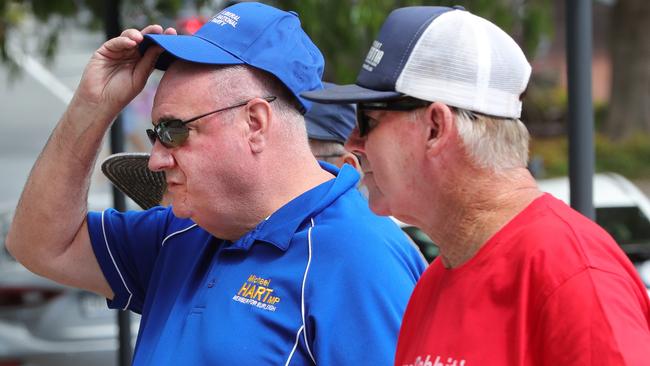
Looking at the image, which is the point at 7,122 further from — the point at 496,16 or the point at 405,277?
the point at 405,277

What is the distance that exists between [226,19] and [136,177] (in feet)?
2.10

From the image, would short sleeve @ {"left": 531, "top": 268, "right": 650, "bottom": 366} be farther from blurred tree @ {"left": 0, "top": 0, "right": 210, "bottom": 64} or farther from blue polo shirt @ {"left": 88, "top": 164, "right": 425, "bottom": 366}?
blurred tree @ {"left": 0, "top": 0, "right": 210, "bottom": 64}

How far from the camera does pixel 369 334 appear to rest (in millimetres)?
2182

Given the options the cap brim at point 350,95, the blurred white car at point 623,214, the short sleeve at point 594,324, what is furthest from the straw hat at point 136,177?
the blurred white car at point 623,214

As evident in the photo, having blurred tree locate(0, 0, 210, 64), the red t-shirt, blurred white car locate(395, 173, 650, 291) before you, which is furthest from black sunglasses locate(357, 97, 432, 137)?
blurred white car locate(395, 173, 650, 291)

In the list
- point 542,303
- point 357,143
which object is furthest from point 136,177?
point 542,303

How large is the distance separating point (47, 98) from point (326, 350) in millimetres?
21050

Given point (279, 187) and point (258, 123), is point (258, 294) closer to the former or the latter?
point (279, 187)

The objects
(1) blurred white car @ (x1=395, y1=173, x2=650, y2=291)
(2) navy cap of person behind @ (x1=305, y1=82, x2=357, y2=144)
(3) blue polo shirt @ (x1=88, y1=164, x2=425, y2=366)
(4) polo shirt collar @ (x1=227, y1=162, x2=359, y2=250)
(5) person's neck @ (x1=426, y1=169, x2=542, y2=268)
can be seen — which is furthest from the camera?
(1) blurred white car @ (x1=395, y1=173, x2=650, y2=291)

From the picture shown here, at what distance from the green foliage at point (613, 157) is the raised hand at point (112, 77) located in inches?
624

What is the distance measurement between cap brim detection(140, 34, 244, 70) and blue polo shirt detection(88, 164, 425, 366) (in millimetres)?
357

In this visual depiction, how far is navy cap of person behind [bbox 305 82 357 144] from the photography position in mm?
3346

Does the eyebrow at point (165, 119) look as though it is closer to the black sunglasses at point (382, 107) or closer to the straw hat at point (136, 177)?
the straw hat at point (136, 177)

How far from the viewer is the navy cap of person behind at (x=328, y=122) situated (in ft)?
11.0
